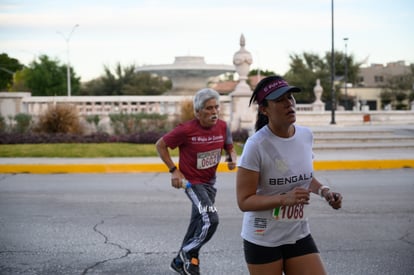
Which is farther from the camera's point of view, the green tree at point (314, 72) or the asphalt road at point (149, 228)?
the green tree at point (314, 72)

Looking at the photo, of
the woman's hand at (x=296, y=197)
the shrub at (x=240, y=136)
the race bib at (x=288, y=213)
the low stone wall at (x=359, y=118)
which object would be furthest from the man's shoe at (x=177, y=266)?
the low stone wall at (x=359, y=118)

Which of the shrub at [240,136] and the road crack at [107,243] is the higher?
the shrub at [240,136]

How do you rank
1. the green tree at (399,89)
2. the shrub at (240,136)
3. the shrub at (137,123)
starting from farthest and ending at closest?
1. the green tree at (399,89)
2. the shrub at (137,123)
3. the shrub at (240,136)

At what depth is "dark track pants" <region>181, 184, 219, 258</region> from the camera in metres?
5.39

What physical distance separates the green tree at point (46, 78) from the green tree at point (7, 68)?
2000 mm

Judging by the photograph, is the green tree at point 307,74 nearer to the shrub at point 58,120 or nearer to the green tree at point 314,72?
the green tree at point 314,72

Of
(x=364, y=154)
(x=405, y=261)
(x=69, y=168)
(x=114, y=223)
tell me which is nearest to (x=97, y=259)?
(x=114, y=223)

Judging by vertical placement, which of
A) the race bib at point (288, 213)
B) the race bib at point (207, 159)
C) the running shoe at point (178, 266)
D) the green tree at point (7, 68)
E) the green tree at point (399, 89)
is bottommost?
the running shoe at point (178, 266)

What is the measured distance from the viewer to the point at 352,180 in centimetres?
1233

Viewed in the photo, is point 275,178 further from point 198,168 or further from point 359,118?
point 359,118

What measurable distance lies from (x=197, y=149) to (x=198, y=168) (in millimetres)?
179

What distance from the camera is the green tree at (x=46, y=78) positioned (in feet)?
202

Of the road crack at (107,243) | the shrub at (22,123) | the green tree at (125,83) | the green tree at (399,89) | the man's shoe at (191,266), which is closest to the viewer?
the man's shoe at (191,266)

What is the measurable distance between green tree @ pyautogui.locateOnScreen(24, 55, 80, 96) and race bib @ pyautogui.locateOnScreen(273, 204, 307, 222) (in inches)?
2354
